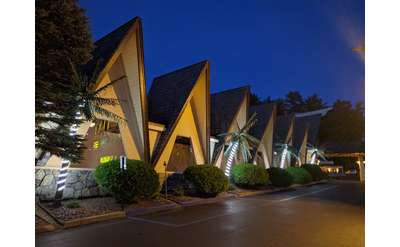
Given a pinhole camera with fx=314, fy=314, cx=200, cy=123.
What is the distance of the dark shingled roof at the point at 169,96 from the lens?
64.2ft

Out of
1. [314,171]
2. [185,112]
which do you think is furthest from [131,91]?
[314,171]

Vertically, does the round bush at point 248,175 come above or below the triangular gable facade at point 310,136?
below

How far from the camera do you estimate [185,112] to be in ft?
71.8

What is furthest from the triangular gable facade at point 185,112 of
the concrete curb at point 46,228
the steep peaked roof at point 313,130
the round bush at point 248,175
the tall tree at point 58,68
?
the steep peaked roof at point 313,130

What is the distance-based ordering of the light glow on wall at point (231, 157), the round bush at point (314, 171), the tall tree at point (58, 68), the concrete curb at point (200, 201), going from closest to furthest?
the tall tree at point (58, 68) → the concrete curb at point (200, 201) → the light glow on wall at point (231, 157) → the round bush at point (314, 171)

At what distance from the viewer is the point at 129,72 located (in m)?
17.4

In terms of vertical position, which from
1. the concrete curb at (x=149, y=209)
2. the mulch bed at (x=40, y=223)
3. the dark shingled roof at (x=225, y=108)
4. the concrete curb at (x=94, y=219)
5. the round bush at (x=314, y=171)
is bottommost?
the round bush at (x=314, y=171)

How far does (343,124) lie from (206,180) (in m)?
51.7

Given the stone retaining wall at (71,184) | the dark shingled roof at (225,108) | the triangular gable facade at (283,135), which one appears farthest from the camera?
the triangular gable facade at (283,135)

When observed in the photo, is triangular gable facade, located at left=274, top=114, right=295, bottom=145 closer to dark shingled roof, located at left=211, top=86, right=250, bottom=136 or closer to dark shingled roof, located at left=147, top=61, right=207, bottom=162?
dark shingled roof, located at left=211, top=86, right=250, bottom=136

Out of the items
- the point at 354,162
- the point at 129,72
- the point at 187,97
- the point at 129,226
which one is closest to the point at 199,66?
the point at 187,97

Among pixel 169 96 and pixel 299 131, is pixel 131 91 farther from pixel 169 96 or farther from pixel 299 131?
pixel 299 131

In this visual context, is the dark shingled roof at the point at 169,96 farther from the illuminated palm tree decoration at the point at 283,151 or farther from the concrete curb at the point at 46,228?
the illuminated palm tree decoration at the point at 283,151

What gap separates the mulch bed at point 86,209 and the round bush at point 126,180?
0.58 meters
